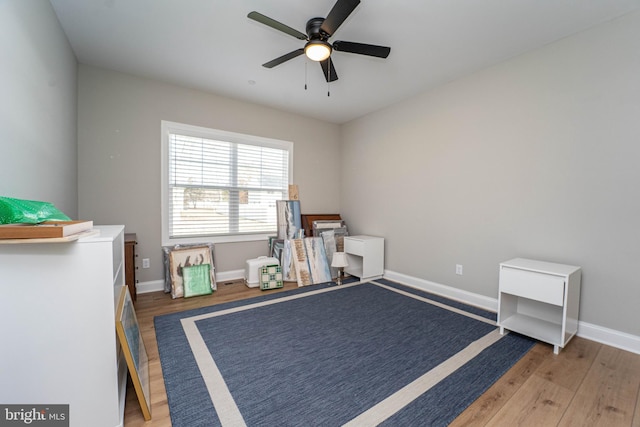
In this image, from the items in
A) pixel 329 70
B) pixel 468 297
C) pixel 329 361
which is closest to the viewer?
pixel 329 361

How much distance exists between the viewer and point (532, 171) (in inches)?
100

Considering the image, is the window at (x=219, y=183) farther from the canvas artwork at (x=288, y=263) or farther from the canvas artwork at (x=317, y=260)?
the canvas artwork at (x=317, y=260)

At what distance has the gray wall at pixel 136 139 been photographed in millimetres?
2926

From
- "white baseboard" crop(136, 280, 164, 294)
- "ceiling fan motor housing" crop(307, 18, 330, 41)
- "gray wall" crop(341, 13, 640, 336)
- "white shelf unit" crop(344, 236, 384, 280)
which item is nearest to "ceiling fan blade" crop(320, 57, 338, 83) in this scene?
"ceiling fan motor housing" crop(307, 18, 330, 41)

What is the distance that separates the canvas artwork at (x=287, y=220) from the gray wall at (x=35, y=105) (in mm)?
2453

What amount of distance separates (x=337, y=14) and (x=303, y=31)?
0.70 m

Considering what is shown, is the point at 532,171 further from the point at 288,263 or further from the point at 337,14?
the point at 288,263

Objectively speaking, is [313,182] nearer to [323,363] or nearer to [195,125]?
[195,125]

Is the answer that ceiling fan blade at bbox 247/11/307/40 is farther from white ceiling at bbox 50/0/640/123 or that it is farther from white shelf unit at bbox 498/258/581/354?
white shelf unit at bbox 498/258/581/354

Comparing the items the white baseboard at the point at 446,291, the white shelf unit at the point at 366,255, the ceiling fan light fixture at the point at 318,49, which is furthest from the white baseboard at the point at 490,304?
the ceiling fan light fixture at the point at 318,49

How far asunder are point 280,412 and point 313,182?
357cm

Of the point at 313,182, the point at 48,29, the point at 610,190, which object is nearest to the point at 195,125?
the point at 48,29

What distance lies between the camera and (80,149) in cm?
288

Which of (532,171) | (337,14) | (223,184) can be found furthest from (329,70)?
(532,171)
